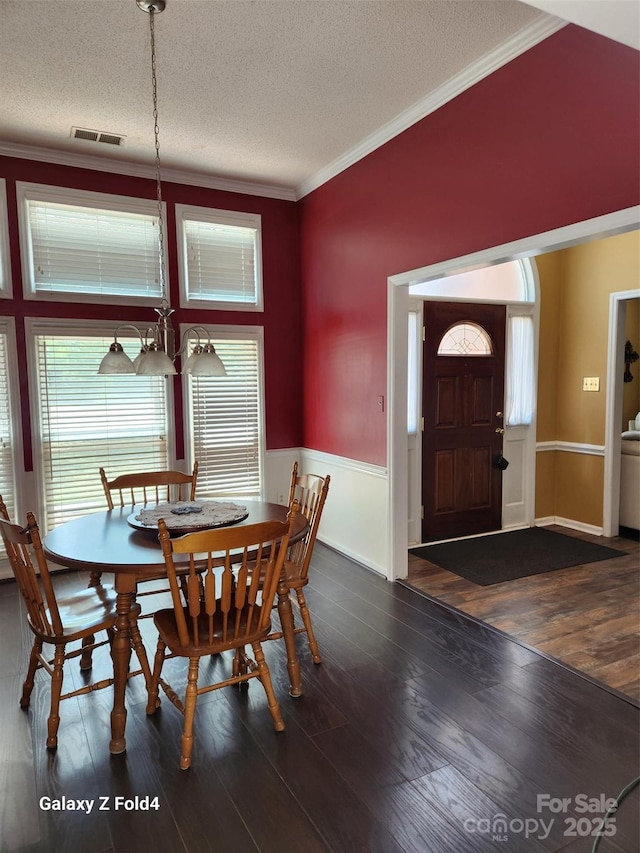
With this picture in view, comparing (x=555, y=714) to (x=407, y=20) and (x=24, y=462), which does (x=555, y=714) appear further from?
(x=24, y=462)

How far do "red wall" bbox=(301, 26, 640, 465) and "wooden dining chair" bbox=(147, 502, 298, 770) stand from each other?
6.47ft

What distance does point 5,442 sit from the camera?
4.11 meters

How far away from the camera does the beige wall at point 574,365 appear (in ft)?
16.3

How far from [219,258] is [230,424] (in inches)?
57.7

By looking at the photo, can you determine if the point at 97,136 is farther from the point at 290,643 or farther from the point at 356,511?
the point at 290,643

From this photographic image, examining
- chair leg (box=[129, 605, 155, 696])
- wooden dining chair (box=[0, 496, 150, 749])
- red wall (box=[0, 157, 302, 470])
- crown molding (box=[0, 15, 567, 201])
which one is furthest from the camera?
red wall (box=[0, 157, 302, 470])

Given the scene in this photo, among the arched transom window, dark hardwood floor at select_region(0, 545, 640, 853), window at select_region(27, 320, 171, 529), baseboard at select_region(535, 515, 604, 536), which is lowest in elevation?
dark hardwood floor at select_region(0, 545, 640, 853)

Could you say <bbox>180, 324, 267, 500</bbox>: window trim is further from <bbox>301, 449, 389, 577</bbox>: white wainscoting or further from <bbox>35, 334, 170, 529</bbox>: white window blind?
<bbox>301, 449, 389, 577</bbox>: white wainscoting

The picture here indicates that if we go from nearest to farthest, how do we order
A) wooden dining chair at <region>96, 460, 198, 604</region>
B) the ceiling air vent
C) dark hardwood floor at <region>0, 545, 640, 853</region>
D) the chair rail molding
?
dark hardwood floor at <region>0, 545, 640, 853</region> < wooden dining chair at <region>96, 460, 198, 604</region> < the ceiling air vent < the chair rail molding

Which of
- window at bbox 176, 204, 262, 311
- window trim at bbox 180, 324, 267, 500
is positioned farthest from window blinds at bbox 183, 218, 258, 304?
window trim at bbox 180, 324, 267, 500

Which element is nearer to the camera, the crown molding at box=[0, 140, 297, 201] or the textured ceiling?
the textured ceiling

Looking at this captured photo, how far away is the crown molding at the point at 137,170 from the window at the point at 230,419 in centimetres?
123

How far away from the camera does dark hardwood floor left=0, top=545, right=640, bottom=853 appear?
1.82m

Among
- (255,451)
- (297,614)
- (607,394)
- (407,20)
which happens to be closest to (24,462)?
(255,451)
